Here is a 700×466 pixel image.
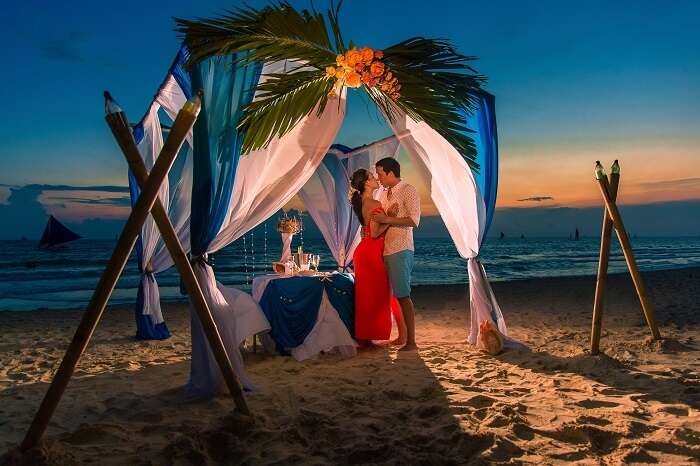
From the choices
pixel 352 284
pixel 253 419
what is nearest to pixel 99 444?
pixel 253 419

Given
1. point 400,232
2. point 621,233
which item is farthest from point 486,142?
point 621,233

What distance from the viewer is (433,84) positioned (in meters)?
4.31

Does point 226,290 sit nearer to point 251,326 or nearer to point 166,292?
point 251,326

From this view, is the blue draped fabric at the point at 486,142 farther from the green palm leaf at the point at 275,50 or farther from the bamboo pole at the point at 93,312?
the bamboo pole at the point at 93,312

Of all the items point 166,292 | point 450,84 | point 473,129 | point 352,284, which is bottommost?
point 166,292

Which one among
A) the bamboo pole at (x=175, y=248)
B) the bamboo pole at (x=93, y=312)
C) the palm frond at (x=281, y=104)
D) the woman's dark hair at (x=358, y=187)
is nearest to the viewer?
the bamboo pole at (x=93, y=312)

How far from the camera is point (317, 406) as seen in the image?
3.12 metres

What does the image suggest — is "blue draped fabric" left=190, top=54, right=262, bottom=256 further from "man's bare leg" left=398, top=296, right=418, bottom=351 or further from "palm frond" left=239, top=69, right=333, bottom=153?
"man's bare leg" left=398, top=296, right=418, bottom=351

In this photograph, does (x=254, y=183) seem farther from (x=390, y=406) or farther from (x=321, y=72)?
(x=390, y=406)

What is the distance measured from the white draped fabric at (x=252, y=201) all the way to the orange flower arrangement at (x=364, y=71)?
0.92 ft

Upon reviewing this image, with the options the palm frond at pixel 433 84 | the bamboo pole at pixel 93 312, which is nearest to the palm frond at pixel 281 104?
the palm frond at pixel 433 84

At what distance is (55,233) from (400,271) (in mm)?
22865

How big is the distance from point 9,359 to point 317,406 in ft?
11.2

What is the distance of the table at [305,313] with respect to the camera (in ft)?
15.1
